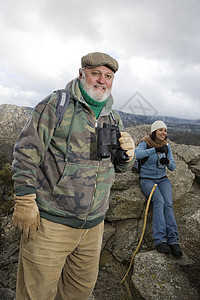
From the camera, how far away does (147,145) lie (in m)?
5.44

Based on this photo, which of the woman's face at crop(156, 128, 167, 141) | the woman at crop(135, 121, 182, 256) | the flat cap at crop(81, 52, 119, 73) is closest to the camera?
the flat cap at crop(81, 52, 119, 73)

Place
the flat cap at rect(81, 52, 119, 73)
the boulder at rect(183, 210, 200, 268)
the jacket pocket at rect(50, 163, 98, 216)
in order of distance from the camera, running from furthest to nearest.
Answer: the boulder at rect(183, 210, 200, 268), the flat cap at rect(81, 52, 119, 73), the jacket pocket at rect(50, 163, 98, 216)

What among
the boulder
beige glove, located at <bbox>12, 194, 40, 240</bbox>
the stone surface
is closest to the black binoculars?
beige glove, located at <bbox>12, 194, 40, 240</bbox>

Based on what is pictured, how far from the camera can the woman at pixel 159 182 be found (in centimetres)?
427

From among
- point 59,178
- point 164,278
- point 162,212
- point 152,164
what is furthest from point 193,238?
point 59,178

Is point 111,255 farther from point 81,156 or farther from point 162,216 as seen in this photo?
point 81,156

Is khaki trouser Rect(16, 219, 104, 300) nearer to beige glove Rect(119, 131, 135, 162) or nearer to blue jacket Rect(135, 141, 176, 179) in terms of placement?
beige glove Rect(119, 131, 135, 162)

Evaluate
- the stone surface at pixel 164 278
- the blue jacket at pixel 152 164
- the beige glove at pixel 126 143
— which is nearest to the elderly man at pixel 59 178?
the beige glove at pixel 126 143

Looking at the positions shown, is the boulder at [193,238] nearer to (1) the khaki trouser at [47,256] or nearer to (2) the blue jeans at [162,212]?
(2) the blue jeans at [162,212]

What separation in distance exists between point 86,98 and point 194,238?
2.79 metres

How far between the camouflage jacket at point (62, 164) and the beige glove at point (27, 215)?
7 cm

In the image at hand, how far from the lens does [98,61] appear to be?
2.29m

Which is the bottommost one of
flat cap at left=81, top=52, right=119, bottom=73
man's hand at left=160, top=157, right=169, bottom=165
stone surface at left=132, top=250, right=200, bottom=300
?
stone surface at left=132, top=250, right=200, bottom=300

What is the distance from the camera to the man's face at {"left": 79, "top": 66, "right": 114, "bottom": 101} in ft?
7.63
